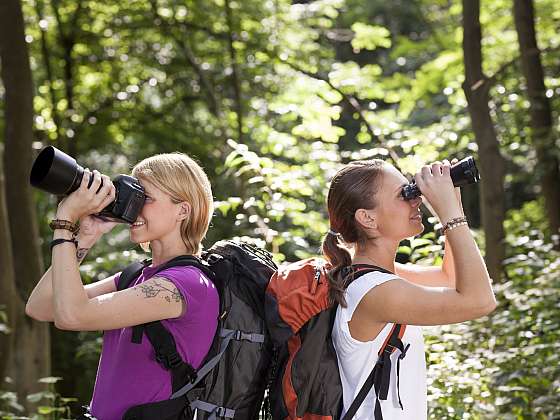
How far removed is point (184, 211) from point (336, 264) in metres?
0.52

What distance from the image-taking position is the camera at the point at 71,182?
2.65 m

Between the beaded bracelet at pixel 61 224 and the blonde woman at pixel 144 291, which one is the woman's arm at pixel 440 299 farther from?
the beaded bracelet at pixel 61 224

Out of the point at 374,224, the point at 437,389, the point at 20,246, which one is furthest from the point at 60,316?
the point at 20,246

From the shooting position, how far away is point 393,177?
2.91 meters

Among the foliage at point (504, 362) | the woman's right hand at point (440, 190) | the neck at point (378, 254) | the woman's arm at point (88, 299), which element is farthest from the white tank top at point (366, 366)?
the foliage at point (504, 362)

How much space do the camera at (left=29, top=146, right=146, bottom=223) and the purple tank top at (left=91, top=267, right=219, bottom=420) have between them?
0.23 m

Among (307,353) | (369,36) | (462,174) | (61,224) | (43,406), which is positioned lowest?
(43,406)

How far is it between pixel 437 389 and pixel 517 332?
156cm

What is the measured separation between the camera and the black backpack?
2.63 meters

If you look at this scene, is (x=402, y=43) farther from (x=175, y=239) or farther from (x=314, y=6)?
(x=175, y=239)

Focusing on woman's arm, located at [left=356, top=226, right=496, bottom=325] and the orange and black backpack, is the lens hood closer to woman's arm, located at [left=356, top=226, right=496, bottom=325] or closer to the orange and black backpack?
the orange and black backpack

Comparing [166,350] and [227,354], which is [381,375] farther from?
[166,350]

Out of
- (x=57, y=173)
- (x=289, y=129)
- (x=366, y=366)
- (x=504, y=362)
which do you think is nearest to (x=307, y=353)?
(x=366, y=366)

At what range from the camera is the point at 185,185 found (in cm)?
288
